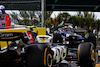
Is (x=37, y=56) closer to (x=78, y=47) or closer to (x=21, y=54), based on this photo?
(x=21, y=54)

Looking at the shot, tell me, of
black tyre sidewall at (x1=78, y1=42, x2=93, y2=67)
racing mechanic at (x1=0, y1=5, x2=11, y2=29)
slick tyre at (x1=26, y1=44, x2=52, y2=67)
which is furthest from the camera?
racing mechanic at (x1=0, y1=5, x2=11, y2=29)

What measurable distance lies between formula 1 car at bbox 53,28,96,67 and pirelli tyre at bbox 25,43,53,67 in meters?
1.34

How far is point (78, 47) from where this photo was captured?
14.5 ft

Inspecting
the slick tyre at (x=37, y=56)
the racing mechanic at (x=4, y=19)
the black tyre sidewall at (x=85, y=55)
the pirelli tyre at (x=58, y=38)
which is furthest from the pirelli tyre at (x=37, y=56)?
the racing mechanic at (x=4, y=19)

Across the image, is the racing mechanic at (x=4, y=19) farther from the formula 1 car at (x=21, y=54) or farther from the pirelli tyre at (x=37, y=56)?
the pirelli tyre at (x=37, y=56)

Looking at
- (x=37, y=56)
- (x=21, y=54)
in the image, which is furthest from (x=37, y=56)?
(x=21, y=54)

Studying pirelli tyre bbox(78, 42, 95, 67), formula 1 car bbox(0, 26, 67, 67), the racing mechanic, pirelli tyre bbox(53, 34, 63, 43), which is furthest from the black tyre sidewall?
the racing mechanic

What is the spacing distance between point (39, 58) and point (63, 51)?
4.86ft

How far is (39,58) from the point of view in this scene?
3.03 meters

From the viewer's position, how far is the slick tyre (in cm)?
302

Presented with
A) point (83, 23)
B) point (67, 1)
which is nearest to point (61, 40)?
point (67, 1)

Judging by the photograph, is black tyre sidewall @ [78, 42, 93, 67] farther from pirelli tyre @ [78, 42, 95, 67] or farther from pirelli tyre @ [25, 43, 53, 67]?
pirelli tyre @ [25, 43, 53, 67]

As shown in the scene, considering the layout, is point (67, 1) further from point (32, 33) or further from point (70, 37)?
point (32, 33)

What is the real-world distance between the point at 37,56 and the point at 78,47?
167 cm
